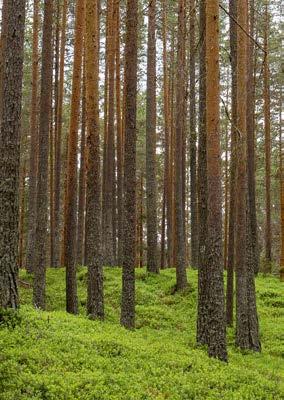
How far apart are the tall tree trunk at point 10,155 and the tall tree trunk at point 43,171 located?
4187mm

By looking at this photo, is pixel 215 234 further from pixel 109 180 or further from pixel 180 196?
pixel 109 180

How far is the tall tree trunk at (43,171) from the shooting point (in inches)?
466

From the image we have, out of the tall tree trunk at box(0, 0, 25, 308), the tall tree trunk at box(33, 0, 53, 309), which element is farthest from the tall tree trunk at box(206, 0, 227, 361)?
the tall tree trunk at box(33, 0, 53, 309)

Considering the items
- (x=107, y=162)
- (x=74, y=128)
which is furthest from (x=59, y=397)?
(x=107, y=162)

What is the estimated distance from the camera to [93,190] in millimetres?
10508

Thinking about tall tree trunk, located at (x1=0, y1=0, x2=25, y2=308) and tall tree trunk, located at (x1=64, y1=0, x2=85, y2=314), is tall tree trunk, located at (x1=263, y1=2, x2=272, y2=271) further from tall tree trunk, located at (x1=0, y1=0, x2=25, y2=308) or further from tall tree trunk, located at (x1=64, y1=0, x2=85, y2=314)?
tall tree trunk, located at (x1=0, y1=0, x2=25, y2=308)

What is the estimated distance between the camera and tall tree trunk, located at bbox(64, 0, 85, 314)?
12000mm

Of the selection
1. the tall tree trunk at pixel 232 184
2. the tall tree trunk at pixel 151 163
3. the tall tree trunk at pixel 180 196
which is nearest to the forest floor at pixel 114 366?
the tall tree trunk at pixel 232 184

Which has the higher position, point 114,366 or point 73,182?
point 73,182

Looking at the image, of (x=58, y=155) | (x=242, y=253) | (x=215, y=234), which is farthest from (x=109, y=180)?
(x=215, y=234)

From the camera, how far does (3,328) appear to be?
723cm

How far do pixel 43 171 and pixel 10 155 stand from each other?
186 inches

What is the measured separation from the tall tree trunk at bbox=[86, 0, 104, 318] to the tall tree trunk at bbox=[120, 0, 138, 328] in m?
0.66

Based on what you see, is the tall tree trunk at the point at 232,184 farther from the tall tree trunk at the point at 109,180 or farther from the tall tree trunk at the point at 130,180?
the tall tree trunk at the point at 109,180
